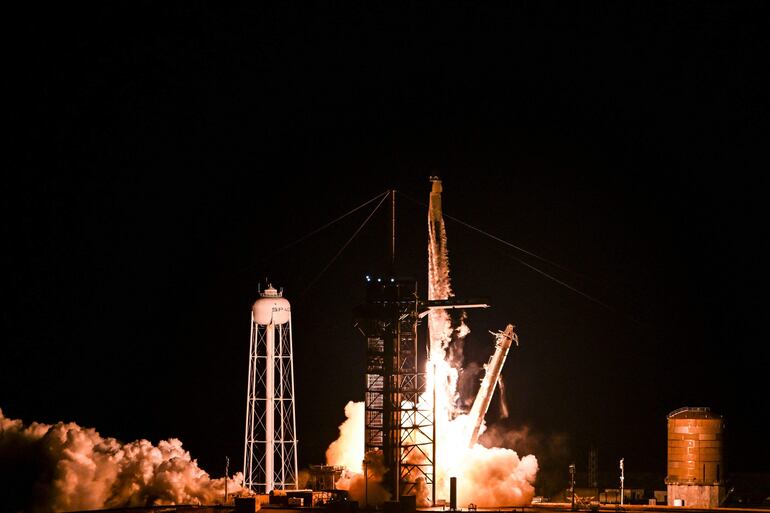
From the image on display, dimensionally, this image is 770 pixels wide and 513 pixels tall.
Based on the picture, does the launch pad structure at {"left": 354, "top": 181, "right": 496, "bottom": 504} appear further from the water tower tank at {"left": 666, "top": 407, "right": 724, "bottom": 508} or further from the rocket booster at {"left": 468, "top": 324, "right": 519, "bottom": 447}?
the water tower tank at {"left": 666, "top": 407, "right": 724, "bottom": 508}

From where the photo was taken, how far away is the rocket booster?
6756cm

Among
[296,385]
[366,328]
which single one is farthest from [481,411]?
[296,385]

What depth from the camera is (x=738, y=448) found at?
4200 inches

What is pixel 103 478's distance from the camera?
2753 inches

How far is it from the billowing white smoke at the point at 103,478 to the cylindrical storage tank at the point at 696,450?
22481 millimetres

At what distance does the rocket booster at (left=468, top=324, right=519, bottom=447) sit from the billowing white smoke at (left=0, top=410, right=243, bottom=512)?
12.0 m

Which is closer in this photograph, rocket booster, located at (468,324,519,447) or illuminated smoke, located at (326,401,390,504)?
illuminated smoke, located at (326,401,390,504)

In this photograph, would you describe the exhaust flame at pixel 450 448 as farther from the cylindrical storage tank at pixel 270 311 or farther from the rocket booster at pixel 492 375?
the cylindrical storage tank at pixel 270 311

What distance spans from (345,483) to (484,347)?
2673 cm

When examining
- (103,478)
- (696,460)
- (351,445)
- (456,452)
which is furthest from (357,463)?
(696,460)

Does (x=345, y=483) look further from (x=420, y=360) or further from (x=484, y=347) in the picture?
(x=484, y=347)

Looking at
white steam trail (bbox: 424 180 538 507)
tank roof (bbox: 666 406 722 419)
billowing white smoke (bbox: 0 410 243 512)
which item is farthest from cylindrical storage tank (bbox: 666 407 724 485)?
billowing white smoke (bbox: 0 410 243 512)

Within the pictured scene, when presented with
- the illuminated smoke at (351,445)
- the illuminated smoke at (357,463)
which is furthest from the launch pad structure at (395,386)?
the illuminated smoke at (351,445)

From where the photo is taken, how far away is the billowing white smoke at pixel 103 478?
69312 mm
